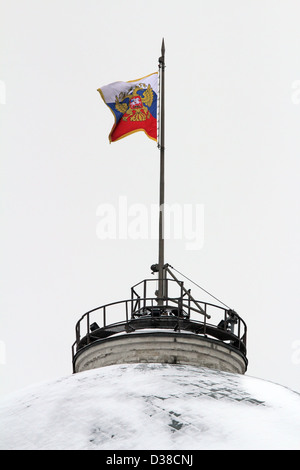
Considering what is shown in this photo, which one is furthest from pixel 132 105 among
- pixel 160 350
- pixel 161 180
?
pixel 160 350

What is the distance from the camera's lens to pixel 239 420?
698 inches

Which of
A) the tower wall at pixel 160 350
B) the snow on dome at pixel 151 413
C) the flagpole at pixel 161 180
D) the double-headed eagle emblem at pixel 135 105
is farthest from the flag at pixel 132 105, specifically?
the snow on dome at pixel 151 413

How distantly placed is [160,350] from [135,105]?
10.5 meters

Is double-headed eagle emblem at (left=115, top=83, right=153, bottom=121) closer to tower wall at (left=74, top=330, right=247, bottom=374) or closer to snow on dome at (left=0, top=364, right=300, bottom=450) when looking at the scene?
tower wall at (left=74, top=330, right=247, bottom=374)

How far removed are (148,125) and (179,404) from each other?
13794 mm

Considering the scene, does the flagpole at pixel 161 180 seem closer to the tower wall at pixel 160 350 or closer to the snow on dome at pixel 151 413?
the tower wall at pixel 160 350

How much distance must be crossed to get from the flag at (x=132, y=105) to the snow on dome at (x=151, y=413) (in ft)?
35.5

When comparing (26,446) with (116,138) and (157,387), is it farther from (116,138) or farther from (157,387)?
(116,138)

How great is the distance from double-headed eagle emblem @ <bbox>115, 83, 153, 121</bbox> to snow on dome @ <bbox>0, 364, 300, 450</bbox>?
11165 millimetres

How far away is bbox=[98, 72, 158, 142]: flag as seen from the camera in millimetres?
30281

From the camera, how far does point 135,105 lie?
30.5 meters

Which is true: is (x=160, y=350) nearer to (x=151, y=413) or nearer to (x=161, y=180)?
(x=151, y=413)

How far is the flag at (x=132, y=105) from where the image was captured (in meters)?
30.3

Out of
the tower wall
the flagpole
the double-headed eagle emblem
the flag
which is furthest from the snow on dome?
the double-headed eagle emblem
